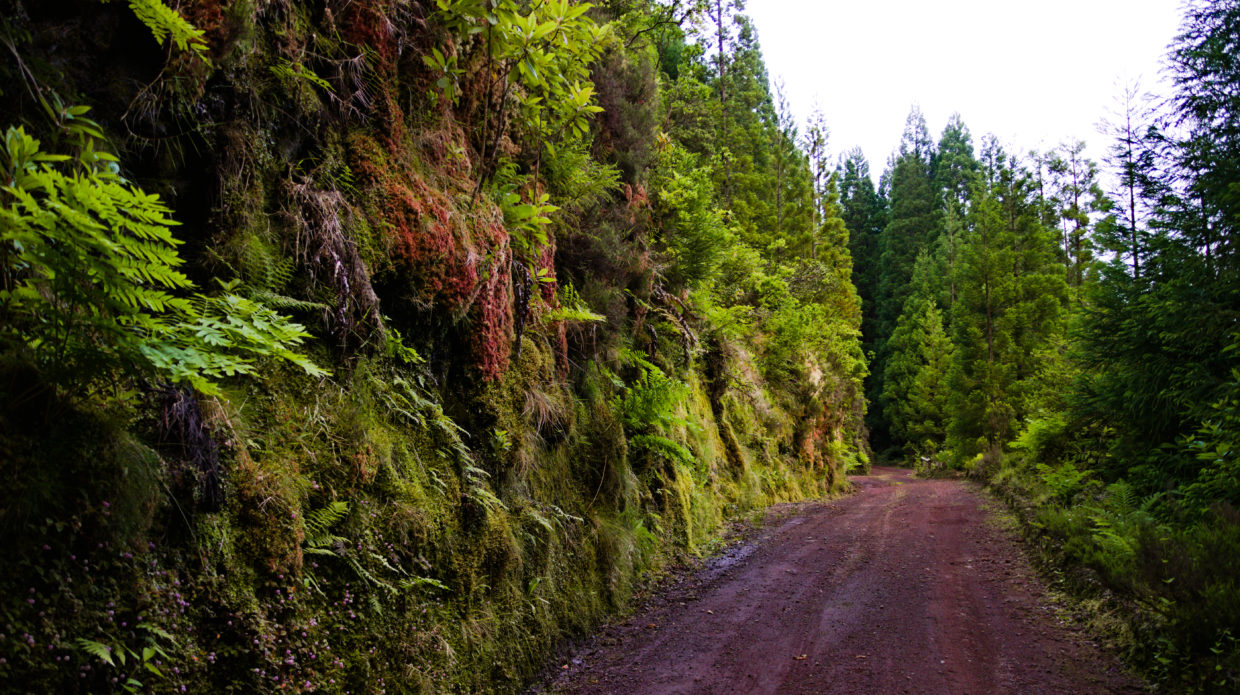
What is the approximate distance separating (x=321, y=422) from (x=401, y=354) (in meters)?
1.05

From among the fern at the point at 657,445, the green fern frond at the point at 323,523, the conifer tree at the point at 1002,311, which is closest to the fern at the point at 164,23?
the green fern frond at the point at 323,523

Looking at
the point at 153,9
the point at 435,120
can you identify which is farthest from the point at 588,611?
the point at 153,9

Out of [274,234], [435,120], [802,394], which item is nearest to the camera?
[274,234]

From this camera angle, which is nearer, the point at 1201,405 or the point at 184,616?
the point at 184,616

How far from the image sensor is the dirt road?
17.0 feet

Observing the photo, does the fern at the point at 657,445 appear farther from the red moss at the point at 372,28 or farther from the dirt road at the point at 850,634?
the red moss at the point at 372,28

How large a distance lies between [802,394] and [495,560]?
19312 mm

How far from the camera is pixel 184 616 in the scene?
9.33 feet

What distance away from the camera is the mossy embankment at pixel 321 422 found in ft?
8.44

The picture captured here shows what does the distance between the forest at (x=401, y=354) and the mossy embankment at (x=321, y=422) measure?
0.02m

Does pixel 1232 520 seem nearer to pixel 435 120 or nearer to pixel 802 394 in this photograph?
pixel 435 120

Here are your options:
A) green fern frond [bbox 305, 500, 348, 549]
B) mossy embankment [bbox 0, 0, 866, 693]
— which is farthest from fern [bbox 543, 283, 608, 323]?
green fern frond [bbox 305, 500, 348, 549]

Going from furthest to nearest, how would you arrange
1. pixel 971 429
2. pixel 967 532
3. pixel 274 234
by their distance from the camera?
pixel 971 429
pixel 967 532
pixel 274 234

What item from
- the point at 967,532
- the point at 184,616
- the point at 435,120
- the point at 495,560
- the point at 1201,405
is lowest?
the point at 967,532
